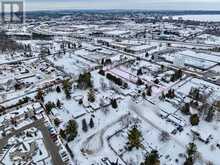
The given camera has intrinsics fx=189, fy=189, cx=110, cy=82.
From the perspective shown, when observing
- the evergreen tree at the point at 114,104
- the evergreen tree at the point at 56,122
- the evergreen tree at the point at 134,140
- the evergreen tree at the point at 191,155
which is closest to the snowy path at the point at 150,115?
the evergreen tree at the point at 191,155

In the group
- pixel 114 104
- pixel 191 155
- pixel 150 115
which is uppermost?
pixel 114 104

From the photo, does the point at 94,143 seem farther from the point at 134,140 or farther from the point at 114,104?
the point at 114,104

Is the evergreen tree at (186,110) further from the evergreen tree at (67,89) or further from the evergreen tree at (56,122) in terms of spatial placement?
the evergreen tree at (67,89)

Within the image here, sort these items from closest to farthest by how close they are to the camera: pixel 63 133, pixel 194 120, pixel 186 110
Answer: pixel 63 133 < pixel 194 120 < pixel 186 110

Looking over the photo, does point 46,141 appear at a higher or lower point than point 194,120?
lower

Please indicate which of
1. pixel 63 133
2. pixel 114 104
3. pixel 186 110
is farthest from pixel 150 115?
pixel 63 133

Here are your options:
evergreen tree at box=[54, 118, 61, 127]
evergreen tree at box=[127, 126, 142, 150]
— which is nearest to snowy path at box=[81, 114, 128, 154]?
evergreen tree at box=[127, 126, 142, 150]

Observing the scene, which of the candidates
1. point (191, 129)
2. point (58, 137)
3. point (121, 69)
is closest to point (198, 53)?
point (121, 69)

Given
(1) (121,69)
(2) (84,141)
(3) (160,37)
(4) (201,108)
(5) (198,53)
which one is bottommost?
(2) (84,141)

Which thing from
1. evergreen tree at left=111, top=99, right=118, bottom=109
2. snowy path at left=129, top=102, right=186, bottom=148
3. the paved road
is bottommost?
the paved road

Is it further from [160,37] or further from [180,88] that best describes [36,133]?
[160,37]

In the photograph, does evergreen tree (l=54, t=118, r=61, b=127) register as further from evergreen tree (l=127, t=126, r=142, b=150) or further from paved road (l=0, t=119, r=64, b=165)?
evergreen tree (l=127, t=126, r=142, b=150)
